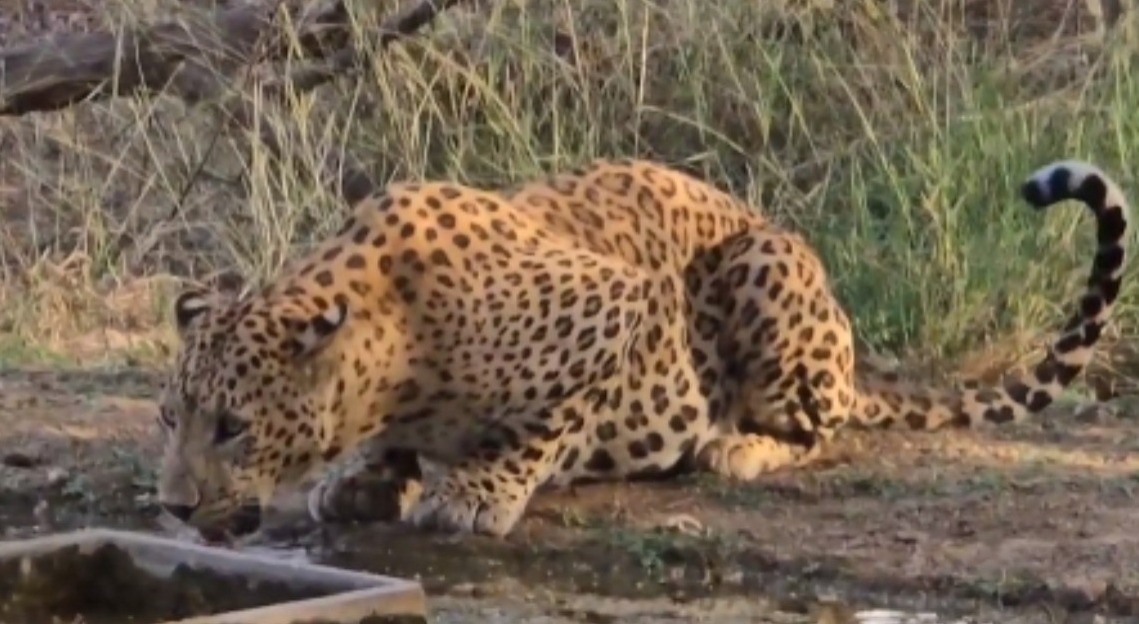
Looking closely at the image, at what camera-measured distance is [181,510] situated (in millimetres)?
5551

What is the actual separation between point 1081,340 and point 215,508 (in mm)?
2442

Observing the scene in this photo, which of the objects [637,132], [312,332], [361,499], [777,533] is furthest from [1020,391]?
[637,132]

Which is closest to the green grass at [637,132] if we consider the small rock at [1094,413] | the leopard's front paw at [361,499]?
the small rock at [1094,413]

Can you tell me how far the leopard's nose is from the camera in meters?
5.54

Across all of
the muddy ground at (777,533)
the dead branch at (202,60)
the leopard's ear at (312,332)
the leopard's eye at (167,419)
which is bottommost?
the muddy ground at (777,533)

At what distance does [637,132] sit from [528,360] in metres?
3.50

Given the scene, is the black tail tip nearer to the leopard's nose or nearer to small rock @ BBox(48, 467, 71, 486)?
the leopard's nose

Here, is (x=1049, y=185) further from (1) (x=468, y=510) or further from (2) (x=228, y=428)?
(2) (x=228, y=428)

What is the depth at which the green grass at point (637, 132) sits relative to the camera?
28.6 ft

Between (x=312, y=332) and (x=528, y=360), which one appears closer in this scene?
(x=312, y=332)

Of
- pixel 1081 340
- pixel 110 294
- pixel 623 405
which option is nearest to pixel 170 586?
pixel 623 405

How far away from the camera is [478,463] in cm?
611

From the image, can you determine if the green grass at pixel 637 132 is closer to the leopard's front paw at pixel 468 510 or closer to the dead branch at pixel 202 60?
the dead branch at pixel 202 60

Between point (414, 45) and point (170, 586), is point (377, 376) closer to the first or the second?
point (170, 586)
